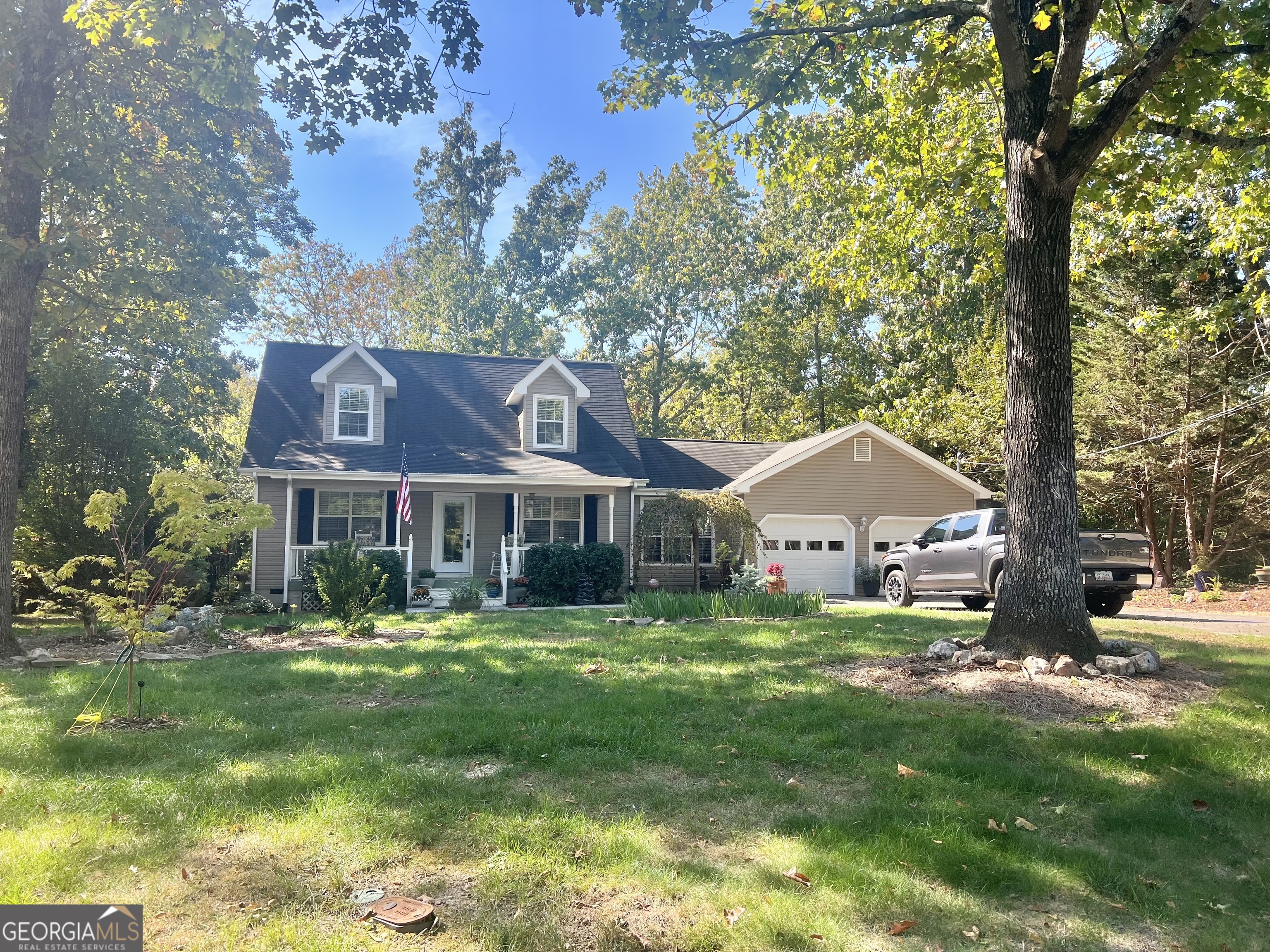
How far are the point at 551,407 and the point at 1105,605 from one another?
13.3m

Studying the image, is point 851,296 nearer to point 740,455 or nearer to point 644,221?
point 740,455

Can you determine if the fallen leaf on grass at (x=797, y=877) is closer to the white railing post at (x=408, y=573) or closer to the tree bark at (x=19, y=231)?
the tree bark at (x=19, y=231)

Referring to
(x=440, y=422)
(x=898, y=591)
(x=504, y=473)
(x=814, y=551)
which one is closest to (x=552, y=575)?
(x=504, y=473)

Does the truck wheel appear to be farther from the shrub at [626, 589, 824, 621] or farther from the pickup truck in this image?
the shrub at [626, 589, 824, 621]

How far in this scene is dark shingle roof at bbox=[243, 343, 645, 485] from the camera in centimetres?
1817

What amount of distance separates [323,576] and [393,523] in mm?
7411

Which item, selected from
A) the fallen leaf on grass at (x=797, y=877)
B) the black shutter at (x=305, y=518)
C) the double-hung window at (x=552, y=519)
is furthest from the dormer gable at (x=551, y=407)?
the fallen leaf on grass at (x=797, y=877)

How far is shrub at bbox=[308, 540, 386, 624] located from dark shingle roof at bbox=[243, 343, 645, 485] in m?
6.08

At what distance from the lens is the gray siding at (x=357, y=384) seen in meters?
18.8

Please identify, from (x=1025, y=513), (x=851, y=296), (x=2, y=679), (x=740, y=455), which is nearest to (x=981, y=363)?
→ (x=740, y=455)

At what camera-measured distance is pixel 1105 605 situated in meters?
13.7

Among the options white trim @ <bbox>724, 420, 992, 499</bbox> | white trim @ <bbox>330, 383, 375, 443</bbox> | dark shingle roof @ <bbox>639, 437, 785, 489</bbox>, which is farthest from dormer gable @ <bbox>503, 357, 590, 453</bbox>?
white trim @ <bbox>724, 420, 992, 499</bbox>

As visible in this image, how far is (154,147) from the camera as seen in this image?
16031mm

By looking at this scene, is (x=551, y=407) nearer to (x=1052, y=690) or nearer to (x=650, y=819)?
(x=1052, y=690)
